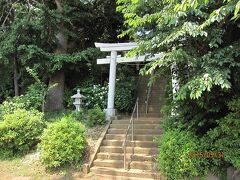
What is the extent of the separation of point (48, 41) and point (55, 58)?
87 cm

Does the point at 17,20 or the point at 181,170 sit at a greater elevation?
the point at 17,20

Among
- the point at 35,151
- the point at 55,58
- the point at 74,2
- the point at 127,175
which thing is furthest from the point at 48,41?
the point at 127,175

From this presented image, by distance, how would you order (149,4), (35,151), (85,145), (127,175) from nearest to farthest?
1. (149,4)
2. (127,175)
3. (85,145)
4. (35,151)

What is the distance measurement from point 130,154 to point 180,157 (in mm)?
2227

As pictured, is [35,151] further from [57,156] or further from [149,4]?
[149,4]

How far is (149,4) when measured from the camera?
6.93m

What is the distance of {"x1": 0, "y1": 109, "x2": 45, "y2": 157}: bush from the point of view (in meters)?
9.12

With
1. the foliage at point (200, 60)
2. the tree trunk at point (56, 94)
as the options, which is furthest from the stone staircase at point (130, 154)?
the tree trunk at point (56, 94)

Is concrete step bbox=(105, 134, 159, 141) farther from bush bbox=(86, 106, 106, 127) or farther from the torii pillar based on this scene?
the torii pillar

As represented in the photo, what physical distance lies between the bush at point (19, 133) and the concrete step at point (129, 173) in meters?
2.48

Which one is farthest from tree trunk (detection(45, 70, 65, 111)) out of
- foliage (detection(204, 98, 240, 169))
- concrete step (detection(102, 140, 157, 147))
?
foliage (detection(204, 98, 240, 169))

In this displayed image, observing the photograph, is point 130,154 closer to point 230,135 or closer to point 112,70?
point 230,135

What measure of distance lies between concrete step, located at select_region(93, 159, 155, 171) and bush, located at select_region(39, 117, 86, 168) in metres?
0.58

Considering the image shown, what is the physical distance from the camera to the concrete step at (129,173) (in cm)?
748
